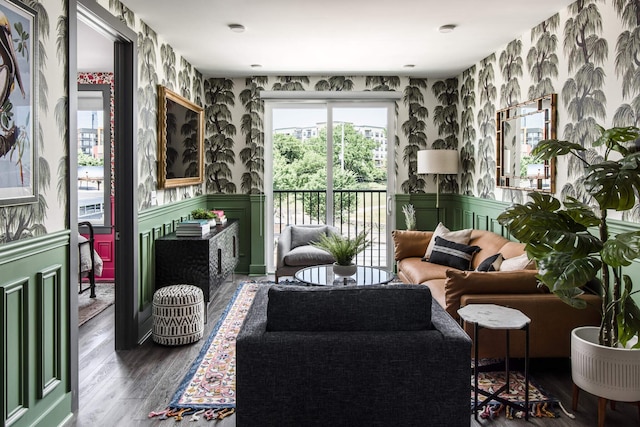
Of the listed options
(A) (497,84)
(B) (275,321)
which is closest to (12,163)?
(B) (275,321)

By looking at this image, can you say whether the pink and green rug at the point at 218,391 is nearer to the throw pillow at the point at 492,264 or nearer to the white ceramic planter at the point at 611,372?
the white ceramic planter at the point at 611,372

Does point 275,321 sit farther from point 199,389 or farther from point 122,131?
point 122,131

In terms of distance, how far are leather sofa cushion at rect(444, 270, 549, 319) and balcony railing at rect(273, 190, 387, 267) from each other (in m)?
3.40

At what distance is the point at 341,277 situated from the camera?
13.6 ft

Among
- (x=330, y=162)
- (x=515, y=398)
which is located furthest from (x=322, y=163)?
(x=515, y=398)

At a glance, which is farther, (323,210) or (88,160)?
(323,210)

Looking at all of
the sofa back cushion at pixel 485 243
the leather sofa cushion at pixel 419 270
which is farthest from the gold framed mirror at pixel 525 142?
the leather sofa cushion at pixel 419 270

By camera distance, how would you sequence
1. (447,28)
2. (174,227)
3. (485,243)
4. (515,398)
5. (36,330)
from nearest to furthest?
(36,330), (515,398), (447,28), (485,243), (174,227)

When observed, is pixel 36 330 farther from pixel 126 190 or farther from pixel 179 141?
pixel 179 141

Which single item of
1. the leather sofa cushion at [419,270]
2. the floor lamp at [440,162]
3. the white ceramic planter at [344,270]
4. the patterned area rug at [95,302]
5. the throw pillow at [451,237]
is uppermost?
the floor lamp at [440,162]

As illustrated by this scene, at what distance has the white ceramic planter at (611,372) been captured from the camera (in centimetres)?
258

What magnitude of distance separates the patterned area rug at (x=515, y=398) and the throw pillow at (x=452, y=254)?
1495mm

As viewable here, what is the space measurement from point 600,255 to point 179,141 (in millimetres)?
4023

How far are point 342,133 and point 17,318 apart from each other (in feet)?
15.8
